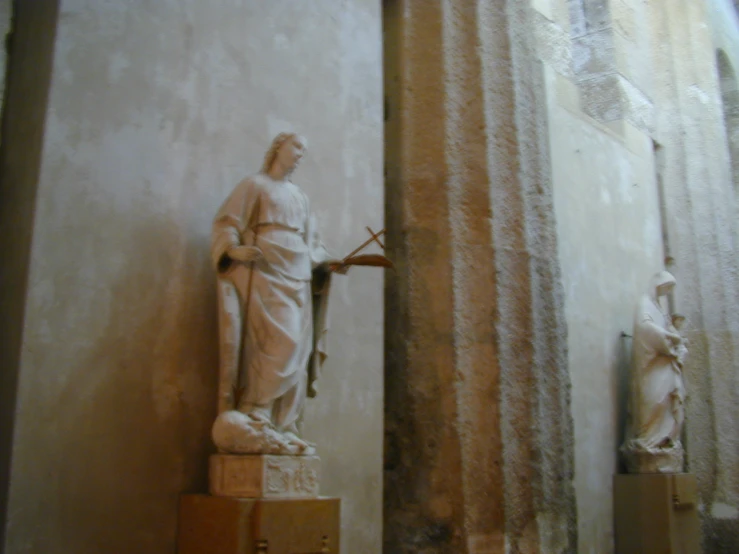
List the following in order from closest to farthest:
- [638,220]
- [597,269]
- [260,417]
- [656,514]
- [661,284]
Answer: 1. [260,417]
2. [656,514]
3. [597,269]
4. [661,284]
5. [638,220]

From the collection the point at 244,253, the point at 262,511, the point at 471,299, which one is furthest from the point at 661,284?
the point at 262,511

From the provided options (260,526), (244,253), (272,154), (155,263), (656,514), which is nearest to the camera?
(260,526)

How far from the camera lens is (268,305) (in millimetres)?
4234

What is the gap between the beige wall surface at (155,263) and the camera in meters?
4.01

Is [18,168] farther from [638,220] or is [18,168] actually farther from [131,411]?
[638,220]

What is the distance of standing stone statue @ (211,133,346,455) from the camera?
407cm

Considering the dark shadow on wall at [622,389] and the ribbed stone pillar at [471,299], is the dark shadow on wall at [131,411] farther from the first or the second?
the dark shadow on wall at [622,389]

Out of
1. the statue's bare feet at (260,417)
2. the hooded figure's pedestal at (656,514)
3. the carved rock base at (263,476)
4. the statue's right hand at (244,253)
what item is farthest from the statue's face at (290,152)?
the hooded figure's pedestal at (656,514)

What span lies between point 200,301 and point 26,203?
1.05 m

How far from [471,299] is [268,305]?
6.92 feet

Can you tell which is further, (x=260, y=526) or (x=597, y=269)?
(x=597, y=269)

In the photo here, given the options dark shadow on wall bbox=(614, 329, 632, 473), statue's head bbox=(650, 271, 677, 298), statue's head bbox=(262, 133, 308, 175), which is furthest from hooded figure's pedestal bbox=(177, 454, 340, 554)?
statue's head bbox=(650, 271, 677, 298)

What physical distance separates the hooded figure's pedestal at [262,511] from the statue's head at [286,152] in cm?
161

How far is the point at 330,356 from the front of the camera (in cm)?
525
